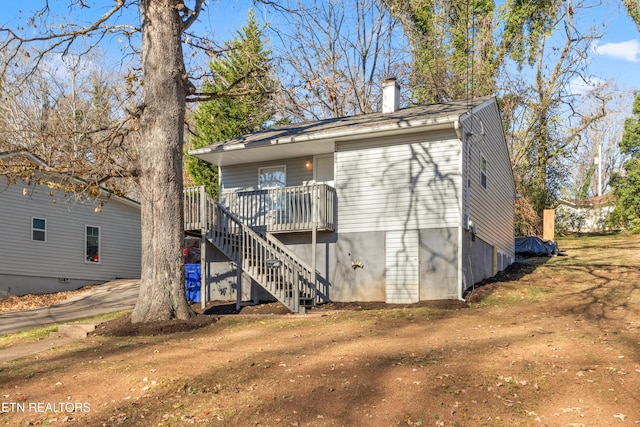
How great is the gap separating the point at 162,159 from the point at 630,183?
2667cm

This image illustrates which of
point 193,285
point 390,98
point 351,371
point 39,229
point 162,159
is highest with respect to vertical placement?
point 390,98

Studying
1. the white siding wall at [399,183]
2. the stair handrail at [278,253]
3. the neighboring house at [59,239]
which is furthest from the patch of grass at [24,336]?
the white siding wall at [399,183]

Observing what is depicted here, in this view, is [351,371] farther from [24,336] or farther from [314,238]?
[24,336]

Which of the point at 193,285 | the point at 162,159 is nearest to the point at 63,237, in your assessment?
the point at 193,285

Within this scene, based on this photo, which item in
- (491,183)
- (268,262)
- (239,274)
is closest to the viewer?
(268,262)

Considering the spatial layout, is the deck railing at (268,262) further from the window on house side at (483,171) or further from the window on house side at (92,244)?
the window on house side at (92,244)

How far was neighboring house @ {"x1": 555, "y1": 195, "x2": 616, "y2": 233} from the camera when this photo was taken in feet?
111

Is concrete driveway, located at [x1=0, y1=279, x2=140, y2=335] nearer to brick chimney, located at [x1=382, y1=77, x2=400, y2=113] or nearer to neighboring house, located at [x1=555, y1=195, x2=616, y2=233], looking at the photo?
brick chimney, located at [x1=382, y1=77, x2=400, y2=113]

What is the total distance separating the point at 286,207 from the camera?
16.6 metres

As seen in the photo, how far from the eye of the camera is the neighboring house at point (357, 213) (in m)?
14.9

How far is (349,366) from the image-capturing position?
324 inches

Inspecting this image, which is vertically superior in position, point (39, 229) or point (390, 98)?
point (390, 98)

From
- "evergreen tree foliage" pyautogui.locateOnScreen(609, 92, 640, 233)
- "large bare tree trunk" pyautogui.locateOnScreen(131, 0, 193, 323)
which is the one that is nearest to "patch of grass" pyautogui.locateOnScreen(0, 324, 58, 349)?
"large bare tree trunk" pyautogui.locateOnScreen(131, 0, 193, 323)

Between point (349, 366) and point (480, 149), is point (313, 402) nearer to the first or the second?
point (349, 366)
